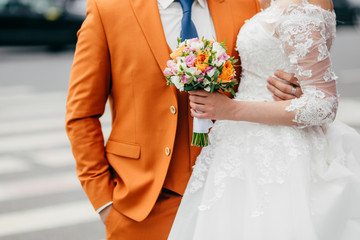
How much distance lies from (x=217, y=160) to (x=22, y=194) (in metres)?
3.97

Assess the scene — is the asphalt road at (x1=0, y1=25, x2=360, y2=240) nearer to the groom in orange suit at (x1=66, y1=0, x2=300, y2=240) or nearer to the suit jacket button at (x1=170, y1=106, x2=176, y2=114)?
the groom in orange suit at (x1=66, y1=0, x2=300, y2=240)

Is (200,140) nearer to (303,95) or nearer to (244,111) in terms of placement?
(244,111)

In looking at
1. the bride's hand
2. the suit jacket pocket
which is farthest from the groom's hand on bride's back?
the suit jacket pocket

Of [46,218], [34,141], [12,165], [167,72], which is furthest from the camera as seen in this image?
[34,141]

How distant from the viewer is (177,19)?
2635 mm

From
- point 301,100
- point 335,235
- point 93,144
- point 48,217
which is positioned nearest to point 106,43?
point 93,144

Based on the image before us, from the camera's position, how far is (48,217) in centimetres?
544

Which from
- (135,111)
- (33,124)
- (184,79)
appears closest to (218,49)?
(184,79)

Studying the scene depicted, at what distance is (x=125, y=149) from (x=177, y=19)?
26.7 inches

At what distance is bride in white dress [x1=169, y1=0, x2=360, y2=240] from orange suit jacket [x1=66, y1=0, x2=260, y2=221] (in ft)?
0.59

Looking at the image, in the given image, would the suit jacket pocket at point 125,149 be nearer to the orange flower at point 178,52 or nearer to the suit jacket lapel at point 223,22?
the orange flower at point 178,52

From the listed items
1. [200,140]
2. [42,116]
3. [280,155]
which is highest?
[200,140]

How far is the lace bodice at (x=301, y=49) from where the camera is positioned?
240cm

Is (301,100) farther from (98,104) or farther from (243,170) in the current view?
(98,104)
